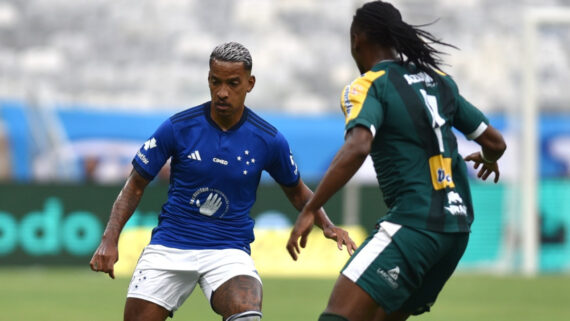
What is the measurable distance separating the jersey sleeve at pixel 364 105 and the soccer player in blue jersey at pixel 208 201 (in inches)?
36.0

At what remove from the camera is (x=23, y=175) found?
→ 20.4 meters

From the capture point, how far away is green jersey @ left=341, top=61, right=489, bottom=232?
5172mm

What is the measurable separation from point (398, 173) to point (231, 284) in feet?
4.16

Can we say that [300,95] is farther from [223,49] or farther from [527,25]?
[223,49]

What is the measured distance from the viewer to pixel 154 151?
5.92 m

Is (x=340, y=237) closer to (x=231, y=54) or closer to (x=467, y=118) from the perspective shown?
(x=467, y=118)

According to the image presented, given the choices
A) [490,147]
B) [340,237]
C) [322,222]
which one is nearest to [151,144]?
Result: [322,222]

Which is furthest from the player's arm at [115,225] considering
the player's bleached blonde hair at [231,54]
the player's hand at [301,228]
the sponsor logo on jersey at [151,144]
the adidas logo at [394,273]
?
the adidas logo at [394,273]

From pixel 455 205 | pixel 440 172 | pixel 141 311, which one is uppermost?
pixel 440 172

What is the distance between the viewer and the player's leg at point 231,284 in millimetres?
5762

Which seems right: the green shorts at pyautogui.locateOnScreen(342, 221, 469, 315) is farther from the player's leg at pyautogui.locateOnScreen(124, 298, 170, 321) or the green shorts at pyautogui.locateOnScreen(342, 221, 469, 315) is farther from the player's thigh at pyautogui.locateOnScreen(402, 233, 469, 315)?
the player's leg at pyautogui.locateOnScreen(124, 298, 170, 321)

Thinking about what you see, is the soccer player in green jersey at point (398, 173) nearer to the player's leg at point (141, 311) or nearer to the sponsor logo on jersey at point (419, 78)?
the sponsor logo on jersey at point (419, 78)

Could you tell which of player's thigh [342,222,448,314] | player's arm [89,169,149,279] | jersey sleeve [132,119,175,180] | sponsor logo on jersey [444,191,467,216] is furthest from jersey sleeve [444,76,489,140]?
player's arm [89,169,149,279]

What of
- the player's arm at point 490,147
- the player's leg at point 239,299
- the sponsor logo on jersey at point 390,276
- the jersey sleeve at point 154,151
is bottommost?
the player's leg at point 239,299
